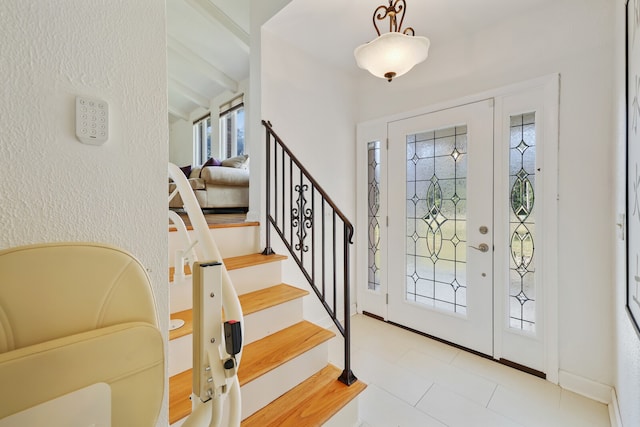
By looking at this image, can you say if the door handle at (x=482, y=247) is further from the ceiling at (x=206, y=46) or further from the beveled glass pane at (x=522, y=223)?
the ceiling at (x=206, y=46)

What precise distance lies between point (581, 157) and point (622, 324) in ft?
3.52

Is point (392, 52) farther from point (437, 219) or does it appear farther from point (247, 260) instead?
point (247, 260)

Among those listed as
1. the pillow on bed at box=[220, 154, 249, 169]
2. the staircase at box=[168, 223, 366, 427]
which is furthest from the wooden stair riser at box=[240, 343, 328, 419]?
the pillow on bed at box=[220, 154, 249, 169]

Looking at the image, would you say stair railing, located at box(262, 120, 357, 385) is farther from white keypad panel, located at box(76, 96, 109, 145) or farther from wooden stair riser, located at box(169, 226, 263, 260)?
Result: white keypad panel, located at box(76, 96, 109, 145)

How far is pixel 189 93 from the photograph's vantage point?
18.6ft

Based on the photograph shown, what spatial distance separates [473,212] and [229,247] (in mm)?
2051

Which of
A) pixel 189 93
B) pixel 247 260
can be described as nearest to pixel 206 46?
pixel 189 93

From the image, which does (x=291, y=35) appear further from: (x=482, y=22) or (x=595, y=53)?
(x=595, y=53)

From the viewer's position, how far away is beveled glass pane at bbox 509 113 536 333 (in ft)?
6.64

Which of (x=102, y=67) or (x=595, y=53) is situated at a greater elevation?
(x=595, y=53)

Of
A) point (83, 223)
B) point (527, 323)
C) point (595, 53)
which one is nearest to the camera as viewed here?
point (83, 223)

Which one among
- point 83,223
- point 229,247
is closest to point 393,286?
point 229,247

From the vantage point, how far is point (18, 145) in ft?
2.14

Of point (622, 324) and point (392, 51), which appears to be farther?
point (392, 51)
